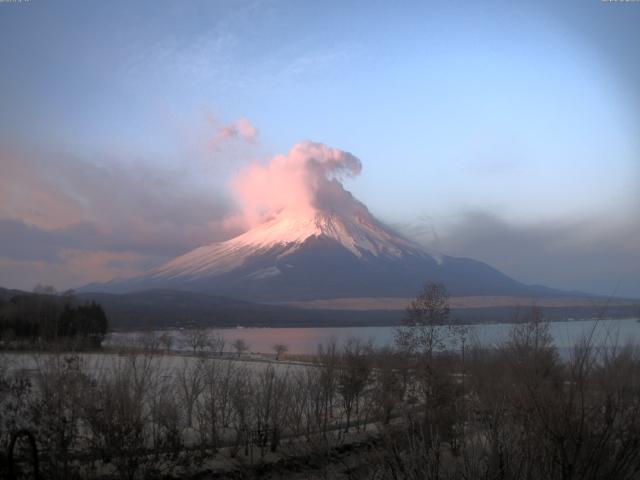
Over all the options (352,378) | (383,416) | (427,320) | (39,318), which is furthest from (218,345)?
(427,320)

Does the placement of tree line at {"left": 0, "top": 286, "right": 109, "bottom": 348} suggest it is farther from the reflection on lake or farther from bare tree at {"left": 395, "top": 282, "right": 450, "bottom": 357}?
bare tree at {"left": 395, "top": 282, "right": 450, "bottom": 357}

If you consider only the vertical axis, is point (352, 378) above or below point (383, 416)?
above

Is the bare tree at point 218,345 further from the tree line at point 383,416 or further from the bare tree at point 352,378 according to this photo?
the tree line at point 383,416

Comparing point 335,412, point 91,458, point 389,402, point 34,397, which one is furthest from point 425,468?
point 335,412

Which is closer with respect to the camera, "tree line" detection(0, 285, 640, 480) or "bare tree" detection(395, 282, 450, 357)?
"tree line" detection(0, 285, 640, 480)

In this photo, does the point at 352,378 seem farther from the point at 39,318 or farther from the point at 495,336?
the point at 39,318

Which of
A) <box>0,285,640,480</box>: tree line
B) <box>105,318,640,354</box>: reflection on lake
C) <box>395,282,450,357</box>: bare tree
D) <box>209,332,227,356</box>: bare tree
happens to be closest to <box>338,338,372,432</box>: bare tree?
<box>0,285,640,480</box>: tree line

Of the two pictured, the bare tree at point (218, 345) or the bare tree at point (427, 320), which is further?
the bare tree at point (218, 345)

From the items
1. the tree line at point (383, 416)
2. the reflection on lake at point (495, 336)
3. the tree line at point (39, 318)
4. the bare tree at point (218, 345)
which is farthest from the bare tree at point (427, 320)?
the tree line at point (39, 318)

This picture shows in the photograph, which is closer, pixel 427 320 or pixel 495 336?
pixel 427 320

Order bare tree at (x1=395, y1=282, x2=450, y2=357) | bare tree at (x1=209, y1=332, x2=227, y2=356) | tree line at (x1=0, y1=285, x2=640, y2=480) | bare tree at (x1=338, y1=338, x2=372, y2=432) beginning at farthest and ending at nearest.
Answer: bare tree at (x1=209, y1=332, x2=227, y2=356) → bare tree at (x1=338, y1=338, x2=372, y2=432) → bare tree at (x1=395, y1=282, x2=450, y2=357) → tree line at (x1=0, y1=285, x2=640, y2=480)

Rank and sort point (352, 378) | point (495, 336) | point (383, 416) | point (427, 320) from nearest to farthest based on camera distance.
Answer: point (383, 416)
point (427, 320)
point (352, 378)
point (495, 336)
